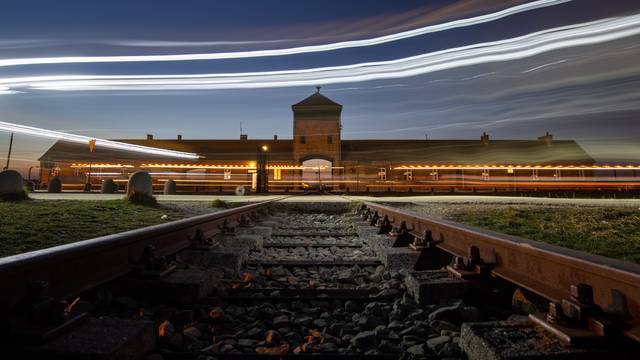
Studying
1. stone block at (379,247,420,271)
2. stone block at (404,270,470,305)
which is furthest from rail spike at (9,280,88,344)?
stone block at (379,247,420,271)

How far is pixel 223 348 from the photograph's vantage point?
5.46ft

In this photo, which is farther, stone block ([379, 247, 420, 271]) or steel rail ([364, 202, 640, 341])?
stone block ([379, 247, 420, 271])

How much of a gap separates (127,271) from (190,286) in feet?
1.46

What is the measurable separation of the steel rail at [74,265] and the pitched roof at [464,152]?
115 ft

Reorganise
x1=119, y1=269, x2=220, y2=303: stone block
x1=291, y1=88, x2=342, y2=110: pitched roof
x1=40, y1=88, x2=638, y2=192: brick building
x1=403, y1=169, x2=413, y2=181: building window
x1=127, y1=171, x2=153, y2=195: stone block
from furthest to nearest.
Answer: x1=291, y1=88, x2=342, y2=110: pitched roof → x1=403, y1=169, x2=413, y2=181: building window → x1=40, y1=88, x2=638, y2=192: brick building → x1=127, y1=171, x2=153, y2=195: stone block → x1=119, y1=269, x2=220, y2=303: stone block

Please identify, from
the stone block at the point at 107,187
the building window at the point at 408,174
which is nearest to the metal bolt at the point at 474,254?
the stone block at the point at 107,187

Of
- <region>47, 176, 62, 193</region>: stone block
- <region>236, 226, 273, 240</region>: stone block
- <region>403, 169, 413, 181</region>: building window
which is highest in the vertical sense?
<region>403, 169, 413, 181</region>: building window

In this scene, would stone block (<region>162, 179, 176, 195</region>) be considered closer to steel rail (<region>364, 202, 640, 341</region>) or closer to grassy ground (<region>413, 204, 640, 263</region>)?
grassy ground (<region>413, 204, 640, 263</region>)

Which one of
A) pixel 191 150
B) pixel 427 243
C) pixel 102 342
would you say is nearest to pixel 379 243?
pixel 427 243

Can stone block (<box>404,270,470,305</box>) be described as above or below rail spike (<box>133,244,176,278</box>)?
below

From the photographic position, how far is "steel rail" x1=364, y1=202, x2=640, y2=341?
4.52ft

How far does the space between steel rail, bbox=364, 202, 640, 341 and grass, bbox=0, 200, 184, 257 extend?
17.5 feet

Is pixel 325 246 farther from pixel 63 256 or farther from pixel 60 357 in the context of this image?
pixel 60 357

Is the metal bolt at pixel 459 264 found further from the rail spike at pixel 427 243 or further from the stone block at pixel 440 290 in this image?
the rail spike at pixel 427 243
